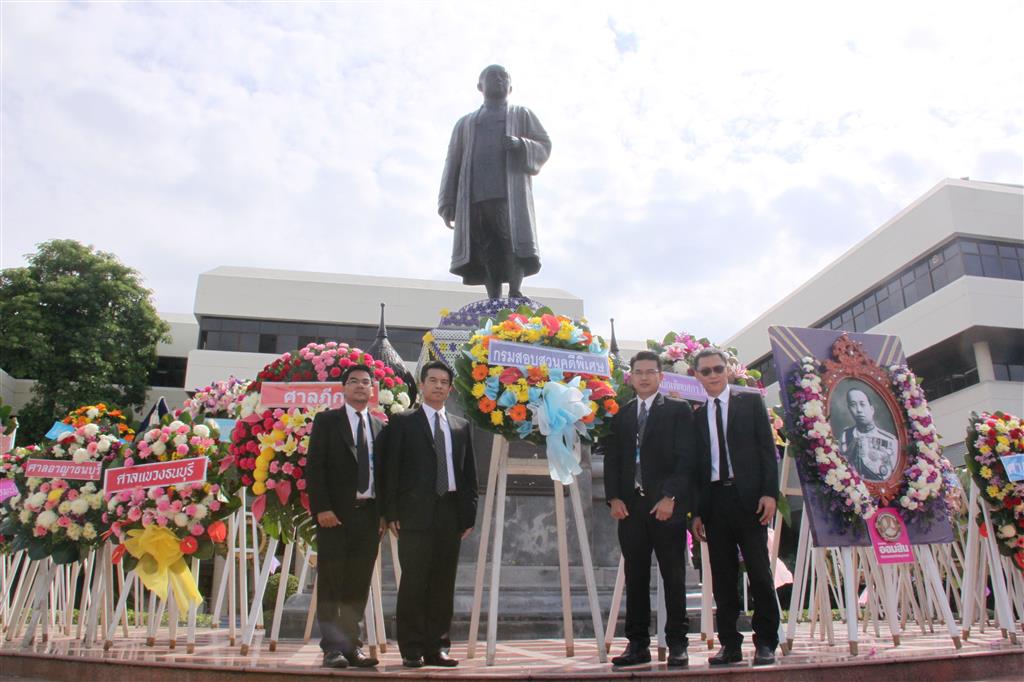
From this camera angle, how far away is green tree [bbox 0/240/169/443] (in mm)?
25094

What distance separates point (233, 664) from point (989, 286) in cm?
2424

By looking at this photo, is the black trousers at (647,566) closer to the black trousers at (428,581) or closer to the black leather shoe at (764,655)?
the black leather shoe at (764,655)

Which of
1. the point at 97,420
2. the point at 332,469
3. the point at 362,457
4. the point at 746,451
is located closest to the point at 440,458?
the point at 362,457

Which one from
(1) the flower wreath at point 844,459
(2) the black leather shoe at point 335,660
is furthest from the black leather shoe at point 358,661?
(1) the flower wreath at point 844,459

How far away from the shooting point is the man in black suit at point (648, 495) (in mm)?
4383

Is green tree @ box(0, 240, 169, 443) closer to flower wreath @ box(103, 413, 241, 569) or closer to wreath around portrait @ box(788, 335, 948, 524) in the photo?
flower wreath @ box(103, 413, 241, 569)

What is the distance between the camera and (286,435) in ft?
17.2

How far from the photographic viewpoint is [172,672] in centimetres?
414

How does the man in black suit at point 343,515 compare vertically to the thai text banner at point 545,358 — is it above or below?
below

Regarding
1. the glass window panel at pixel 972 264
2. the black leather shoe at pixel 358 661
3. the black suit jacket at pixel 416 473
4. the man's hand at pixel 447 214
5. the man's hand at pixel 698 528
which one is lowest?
the black leather shoe at pixel 358 661

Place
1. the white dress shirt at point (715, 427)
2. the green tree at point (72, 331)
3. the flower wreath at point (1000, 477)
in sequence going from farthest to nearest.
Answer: the green tree at point (72, 331)
the flower wreath at point (1000, 477)
the white dress shirt at point (715, 427)

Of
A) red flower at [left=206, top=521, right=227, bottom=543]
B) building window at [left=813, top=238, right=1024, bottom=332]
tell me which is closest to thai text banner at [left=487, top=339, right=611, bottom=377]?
red flower at [left=206, top=521, right=227, bottom=543]

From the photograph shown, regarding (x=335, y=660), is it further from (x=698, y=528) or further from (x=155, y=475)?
(x=155, y=475)

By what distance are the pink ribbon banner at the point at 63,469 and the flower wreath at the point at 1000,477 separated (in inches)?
288
